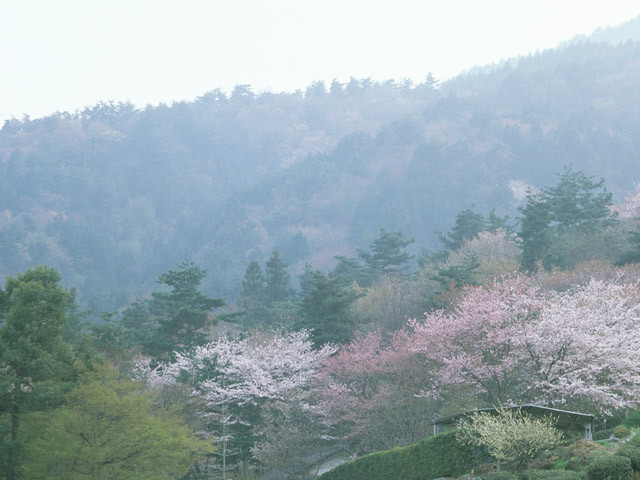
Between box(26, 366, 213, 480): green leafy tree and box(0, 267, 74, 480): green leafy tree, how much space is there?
0.71 meters

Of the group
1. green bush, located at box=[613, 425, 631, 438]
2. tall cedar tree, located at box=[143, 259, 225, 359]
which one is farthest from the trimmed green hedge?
tall cedar tree, located at box=[143, 259, 225, 359]

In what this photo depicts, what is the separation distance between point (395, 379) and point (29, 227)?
74518 millimetres

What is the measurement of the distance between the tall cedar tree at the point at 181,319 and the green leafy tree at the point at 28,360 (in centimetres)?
1016

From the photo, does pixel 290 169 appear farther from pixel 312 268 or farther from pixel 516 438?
pixel 516 438

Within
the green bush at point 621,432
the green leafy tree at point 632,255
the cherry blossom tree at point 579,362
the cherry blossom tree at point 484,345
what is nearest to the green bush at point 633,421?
the cherry blossom tree at point 579,362

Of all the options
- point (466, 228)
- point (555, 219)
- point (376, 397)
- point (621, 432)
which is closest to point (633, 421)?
point (621, 432)

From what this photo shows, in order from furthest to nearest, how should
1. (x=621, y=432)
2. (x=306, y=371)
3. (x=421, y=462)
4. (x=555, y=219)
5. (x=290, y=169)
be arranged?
(x=290, y=169) < (x=555, y=219) < (x=306, y=371) < (x=421, y=462) < (x=621, y=432)

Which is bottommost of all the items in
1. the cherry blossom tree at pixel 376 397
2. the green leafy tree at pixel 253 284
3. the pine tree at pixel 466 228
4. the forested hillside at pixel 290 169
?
the cherry blossom tree at pixel 376 397

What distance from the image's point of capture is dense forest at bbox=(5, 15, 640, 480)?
21422mm

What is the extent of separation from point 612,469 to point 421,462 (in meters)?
7.02

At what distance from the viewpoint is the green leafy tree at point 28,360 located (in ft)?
68.9

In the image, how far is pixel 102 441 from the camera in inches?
782

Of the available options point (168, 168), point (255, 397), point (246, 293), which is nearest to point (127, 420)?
point (255, 397)

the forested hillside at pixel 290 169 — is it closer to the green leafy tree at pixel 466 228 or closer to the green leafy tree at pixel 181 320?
the green leafy tree at pixel 466 228
